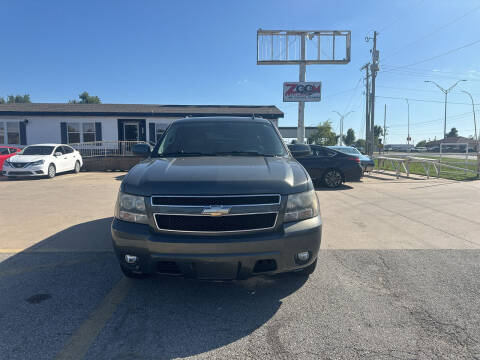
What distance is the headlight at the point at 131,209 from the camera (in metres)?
2.69

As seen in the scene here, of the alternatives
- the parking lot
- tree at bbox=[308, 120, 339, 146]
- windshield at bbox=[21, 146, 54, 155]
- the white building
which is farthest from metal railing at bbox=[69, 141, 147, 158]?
tree at bbox=[308, 120, 339, 146]

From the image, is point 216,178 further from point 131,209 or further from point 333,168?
point 333,168

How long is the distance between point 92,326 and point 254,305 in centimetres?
135

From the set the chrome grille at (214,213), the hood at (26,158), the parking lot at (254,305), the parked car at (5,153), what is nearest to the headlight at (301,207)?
the chrome grille at (214,213)

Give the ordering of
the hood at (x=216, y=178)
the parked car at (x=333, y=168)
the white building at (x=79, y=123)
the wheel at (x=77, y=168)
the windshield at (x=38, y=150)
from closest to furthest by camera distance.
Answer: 1. the hood at (x=216, y=178)
2. the parked car at (x=333, y=168)
3. the windshield at (x=38, y=150)
4. the wheel at (x=77, y=168)
5. the white building at (x=79, y=123)

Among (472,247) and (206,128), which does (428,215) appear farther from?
(206,128)

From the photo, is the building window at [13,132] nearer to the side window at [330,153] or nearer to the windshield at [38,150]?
the windshield at [38,150]

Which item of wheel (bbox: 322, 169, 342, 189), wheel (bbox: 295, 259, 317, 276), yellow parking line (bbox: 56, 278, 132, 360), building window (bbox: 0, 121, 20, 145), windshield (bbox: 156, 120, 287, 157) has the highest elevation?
building window (bbox: 0, 121, 20, 145)

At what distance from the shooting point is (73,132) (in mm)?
20516

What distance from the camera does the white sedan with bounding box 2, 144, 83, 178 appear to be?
12953 millimetres

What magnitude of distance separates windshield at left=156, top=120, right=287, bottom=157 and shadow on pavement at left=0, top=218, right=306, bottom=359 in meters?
1.48

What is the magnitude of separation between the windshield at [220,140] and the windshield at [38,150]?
12.4m

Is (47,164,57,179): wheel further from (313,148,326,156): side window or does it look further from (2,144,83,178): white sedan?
(313,148,326,156): side window

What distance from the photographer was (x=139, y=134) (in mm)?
20984
